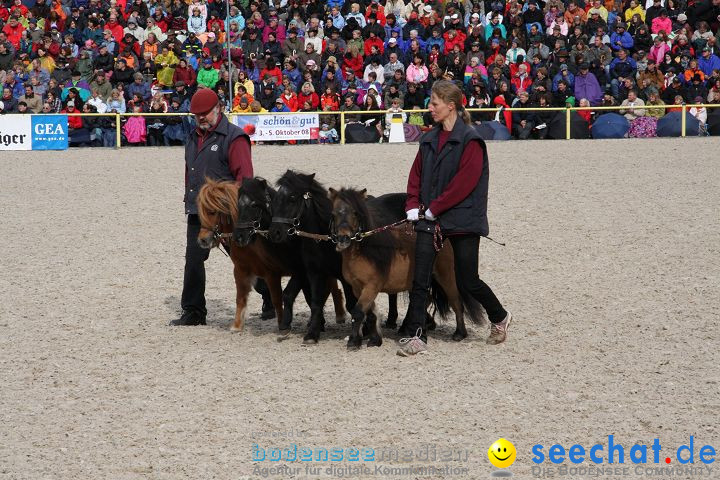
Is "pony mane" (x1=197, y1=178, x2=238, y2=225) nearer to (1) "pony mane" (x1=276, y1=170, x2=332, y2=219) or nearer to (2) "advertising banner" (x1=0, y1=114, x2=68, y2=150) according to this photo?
(1) "pony mane" (x1=276, y1=170, x2=332, y2=219)

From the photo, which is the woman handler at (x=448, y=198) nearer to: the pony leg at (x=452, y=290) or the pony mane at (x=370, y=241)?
the pony mane at (x=370, y=241)

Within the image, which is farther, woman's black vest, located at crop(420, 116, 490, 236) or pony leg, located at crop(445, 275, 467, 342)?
pony leg, located at crop(445, 275, 467, 342)

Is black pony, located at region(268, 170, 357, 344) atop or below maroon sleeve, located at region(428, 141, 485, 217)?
below

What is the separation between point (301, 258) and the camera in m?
7.78

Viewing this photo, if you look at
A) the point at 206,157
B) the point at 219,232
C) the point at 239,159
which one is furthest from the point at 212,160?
the point at 219,232

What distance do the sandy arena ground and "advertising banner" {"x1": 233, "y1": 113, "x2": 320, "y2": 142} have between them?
7.94 m

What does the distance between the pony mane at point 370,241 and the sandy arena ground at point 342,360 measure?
24.6 inches

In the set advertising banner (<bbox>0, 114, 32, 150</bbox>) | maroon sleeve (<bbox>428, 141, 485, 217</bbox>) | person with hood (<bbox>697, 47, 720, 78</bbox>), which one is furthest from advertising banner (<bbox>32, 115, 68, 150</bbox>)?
maroon sleeve (<bbox>428, 141, 485, 217</bbox>)

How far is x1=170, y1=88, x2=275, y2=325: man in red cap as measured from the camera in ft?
26.3

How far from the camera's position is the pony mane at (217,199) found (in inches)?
306

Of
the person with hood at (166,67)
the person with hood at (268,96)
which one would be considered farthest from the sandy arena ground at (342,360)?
the person with hood at (166,67)

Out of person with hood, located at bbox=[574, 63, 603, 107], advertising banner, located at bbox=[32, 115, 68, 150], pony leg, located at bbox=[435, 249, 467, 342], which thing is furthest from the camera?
person with hood, located at bbox=[574, 63, 603, 107]

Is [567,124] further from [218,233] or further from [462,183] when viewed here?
[462,183]

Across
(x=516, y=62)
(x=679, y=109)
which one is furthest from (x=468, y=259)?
(x=516, y=62)
